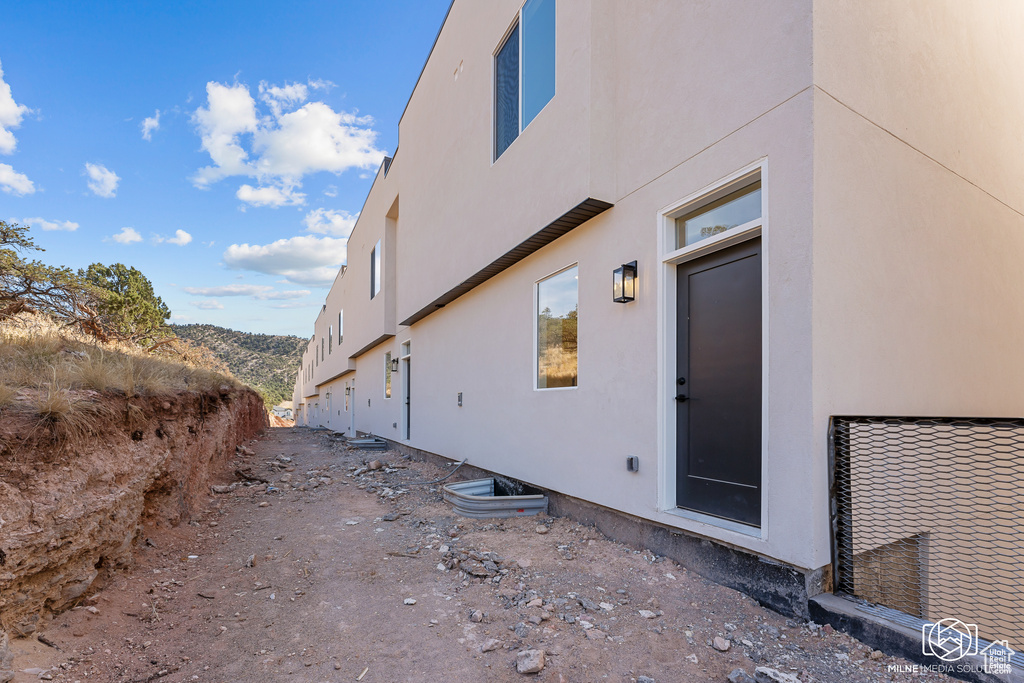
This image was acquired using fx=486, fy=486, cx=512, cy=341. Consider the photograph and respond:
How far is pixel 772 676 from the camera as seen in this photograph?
2406 millimetres

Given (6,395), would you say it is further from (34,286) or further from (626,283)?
(34,286)

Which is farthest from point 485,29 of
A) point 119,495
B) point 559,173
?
point 119,495

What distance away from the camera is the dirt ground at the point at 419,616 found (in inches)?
107

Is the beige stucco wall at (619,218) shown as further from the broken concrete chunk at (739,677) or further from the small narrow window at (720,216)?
the broken concrete chunk at (739,677)

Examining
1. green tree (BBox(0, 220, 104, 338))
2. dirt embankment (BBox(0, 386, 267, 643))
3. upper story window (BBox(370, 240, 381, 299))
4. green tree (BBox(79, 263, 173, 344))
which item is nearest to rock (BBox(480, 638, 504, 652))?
dirt embankment (BBox(0, 386, 267, 643))

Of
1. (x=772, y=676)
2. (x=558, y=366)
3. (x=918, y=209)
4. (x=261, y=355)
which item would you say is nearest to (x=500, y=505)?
(x=558, y=366)

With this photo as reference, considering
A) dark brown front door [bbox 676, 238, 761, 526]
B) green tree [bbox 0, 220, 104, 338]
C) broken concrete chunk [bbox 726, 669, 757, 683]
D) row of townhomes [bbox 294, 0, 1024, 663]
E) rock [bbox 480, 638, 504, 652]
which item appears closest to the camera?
broken concrete chunk [bbox 726, 669, 757, 683]

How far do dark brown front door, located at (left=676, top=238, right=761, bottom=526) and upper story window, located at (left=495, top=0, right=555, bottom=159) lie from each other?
3.19 m

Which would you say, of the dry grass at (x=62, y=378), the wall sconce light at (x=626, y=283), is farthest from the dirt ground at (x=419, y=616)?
the wall sconce light at (x=626, y=283)

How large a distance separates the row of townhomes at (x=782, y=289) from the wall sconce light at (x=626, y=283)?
0.10 ft

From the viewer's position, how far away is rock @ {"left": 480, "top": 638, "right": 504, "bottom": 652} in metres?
2.97

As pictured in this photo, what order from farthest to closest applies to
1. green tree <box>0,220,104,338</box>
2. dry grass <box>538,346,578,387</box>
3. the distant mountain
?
the distant mountain
green tree <box>0,220,104,338</box>
dry grass <box>538,346,578,387</box>

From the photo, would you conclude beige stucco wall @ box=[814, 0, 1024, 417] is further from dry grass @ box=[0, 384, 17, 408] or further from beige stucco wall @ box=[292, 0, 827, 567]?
dry grass @ box=[0, 384, 17, 408]

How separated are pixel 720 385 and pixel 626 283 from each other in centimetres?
124
